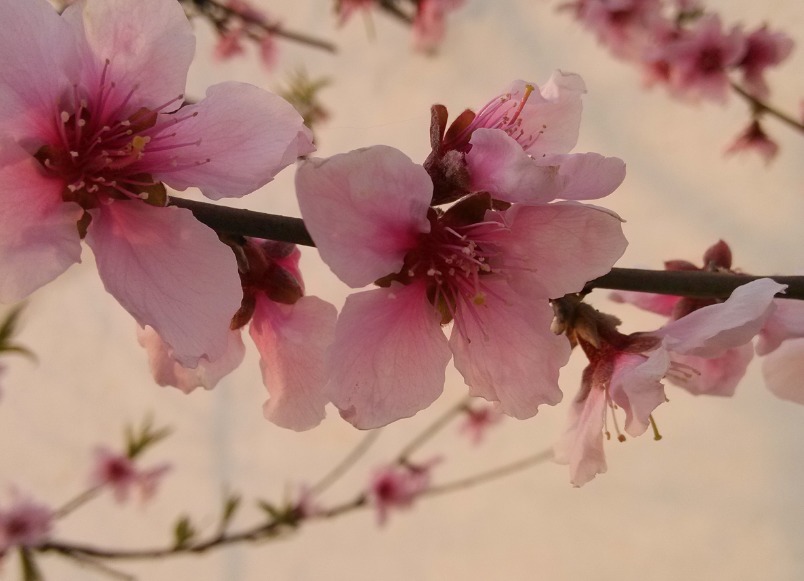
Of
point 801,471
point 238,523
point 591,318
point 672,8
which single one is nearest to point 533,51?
point 672,8

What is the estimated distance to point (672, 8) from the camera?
1576mm

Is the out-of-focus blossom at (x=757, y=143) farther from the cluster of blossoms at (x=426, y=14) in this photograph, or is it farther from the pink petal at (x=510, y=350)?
the pink petal at (x=510, y=350)

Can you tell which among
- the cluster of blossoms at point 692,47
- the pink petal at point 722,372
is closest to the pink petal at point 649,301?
the pink petal at point 722,372

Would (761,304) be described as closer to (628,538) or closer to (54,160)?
(54,160)

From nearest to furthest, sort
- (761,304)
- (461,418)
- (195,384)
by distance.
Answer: (761,304) < (195,384) < (461,418)

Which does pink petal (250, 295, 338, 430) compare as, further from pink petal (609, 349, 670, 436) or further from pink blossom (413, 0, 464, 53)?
pink blossom (413, 0, 464, 53)

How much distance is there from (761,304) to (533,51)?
1.63 m

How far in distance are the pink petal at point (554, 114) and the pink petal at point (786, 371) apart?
0.95 ft

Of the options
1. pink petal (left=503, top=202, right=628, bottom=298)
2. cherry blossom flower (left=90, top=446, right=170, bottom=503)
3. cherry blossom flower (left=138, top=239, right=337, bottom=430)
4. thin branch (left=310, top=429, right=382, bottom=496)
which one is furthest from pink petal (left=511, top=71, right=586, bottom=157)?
cherry blossom flower (left=90, top=446, right=170, bottom=503)

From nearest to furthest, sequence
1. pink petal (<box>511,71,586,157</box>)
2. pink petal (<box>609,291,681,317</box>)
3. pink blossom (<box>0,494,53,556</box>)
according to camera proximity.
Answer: pink petal (<box>511,71,586,157</box>) → pink petal (<box>609,291,681,317</box>) → pink blossom (<box>0,494,53,556</box>)

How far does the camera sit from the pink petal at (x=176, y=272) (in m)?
0.40

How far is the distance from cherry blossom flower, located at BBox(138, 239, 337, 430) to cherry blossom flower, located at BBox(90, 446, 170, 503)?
159cm

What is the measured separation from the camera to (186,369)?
540 mm

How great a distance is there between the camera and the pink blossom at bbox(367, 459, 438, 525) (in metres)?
1.87
